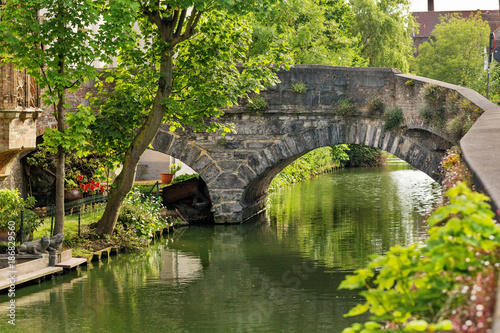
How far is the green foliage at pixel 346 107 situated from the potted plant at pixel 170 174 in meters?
8.31

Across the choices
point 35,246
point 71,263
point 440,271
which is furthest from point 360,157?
point 440,271

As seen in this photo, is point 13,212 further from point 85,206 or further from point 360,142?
point 360,142

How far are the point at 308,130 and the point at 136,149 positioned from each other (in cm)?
421

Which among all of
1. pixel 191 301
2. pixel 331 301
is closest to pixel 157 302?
pixel 191 301

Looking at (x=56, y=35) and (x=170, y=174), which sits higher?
(x=56, y=35)

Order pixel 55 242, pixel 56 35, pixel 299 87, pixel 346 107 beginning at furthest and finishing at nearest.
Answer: pixel 299 87
pixel 346 107
pixel 55 242
pixel 56 35

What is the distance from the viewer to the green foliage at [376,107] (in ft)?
44.6

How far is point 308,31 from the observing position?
890 inches

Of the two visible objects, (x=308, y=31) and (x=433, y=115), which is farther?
(x=308, y=31)

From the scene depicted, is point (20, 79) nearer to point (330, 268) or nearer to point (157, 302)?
point (157, 302)

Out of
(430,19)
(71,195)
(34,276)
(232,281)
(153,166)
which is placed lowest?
(232,281)

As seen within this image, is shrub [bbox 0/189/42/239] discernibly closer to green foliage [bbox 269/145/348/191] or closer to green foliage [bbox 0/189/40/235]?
green foliage [bbox 0/189/40/235]

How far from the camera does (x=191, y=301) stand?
28.8ft

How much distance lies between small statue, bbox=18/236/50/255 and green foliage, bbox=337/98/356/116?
6.68 m
